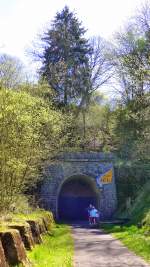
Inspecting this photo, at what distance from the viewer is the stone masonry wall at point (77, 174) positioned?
34031 millimetres

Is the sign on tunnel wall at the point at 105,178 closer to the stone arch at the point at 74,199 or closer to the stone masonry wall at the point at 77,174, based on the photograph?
the stone masonry wall at the point at 77,174

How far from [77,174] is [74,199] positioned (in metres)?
7.46

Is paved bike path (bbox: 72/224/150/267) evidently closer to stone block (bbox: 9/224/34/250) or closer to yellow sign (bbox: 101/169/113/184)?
stone block (bbox: 9/224/34/250)

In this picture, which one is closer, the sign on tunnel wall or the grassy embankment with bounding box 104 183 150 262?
the grassy embankment with bounding box 104 183 150 262

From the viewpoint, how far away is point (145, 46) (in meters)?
31.5

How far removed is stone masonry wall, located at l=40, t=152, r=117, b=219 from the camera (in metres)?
34.0

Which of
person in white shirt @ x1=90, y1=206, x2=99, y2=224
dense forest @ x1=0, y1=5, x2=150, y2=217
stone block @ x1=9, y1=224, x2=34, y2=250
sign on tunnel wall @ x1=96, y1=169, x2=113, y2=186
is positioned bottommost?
person in white shirt @ x1=90, y1=206, x2=99, y2=224

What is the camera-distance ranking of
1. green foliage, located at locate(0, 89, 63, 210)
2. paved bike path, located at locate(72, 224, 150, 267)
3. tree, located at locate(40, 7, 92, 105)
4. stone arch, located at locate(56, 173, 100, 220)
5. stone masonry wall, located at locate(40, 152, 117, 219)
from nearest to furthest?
paved bike path, located at locate(72, 224, 150, 267) → green foliage, located at locate(0, 89, 63, 210) → stone masonry wall, located at locate(40, 152, 117, 219) → tree, located at locate(40, 7, 92, 105) → stone arch, located at locate(56, 173, 100, 220)

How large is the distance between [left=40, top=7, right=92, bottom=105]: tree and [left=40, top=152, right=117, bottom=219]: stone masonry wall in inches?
254

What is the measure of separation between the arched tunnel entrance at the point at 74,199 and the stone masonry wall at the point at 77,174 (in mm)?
4331

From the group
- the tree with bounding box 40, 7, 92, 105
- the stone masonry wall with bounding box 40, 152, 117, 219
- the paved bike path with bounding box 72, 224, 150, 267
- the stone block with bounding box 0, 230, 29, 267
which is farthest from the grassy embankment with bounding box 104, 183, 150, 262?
the tree with bounding box 40, 7, 92, 105

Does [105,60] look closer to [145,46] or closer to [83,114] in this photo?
[83,114]

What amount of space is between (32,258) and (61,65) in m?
28.8

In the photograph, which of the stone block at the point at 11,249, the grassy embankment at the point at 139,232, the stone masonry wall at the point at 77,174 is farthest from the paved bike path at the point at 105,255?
the stone masonry wall at the point at 77,174
